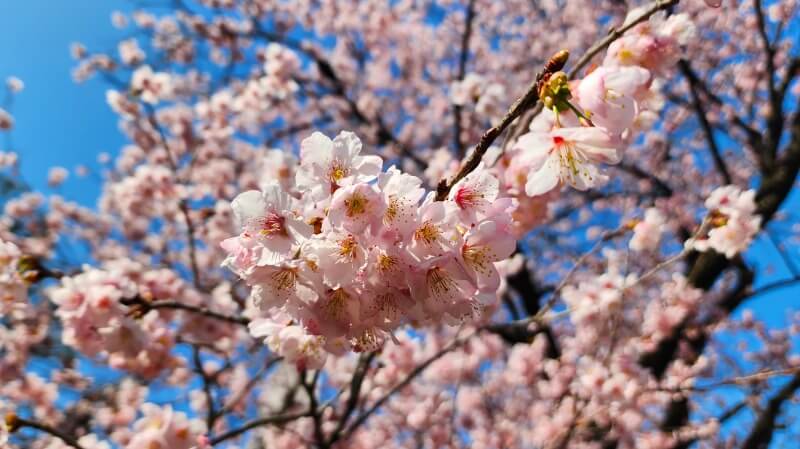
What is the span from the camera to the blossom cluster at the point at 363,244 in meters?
1.01

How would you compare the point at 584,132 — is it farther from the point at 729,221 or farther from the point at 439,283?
the point at 729,221

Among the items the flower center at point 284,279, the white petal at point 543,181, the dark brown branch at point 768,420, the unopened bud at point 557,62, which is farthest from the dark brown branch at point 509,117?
the dark brown branch at point 768,420

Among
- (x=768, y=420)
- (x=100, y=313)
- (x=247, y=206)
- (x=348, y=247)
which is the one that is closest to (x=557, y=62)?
(x=348, y=247)

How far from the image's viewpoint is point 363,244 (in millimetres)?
1016

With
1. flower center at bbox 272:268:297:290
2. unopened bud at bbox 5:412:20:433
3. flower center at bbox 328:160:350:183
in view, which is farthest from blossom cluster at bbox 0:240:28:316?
flower center at bbox 328:160:350:183

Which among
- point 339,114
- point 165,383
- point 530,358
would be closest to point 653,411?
point 530,358

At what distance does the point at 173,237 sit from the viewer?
7742 millimetres

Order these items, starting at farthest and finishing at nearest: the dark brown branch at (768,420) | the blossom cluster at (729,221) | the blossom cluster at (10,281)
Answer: the dark brown branch at (768,420), the blossom cluster at (729,221), the blossom cluster at (10,281)

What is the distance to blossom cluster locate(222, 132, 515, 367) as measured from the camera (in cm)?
101

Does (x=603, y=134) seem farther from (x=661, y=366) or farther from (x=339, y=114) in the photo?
(x=339, y=114)

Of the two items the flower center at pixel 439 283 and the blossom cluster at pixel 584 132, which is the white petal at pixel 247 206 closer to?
the flower center at pixel 439 283

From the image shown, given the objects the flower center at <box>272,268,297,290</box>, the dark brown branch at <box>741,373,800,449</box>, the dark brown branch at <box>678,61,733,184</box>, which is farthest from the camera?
the dark brown branch at <box>678,61,733,184</box>

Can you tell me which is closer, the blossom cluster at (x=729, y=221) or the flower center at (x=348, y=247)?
the flower center at (x=348, y=247)

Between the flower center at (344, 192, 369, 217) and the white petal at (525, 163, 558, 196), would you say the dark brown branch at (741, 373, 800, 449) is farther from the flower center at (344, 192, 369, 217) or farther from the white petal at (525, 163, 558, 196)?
the flower center at (344, 192, 369, 217)
